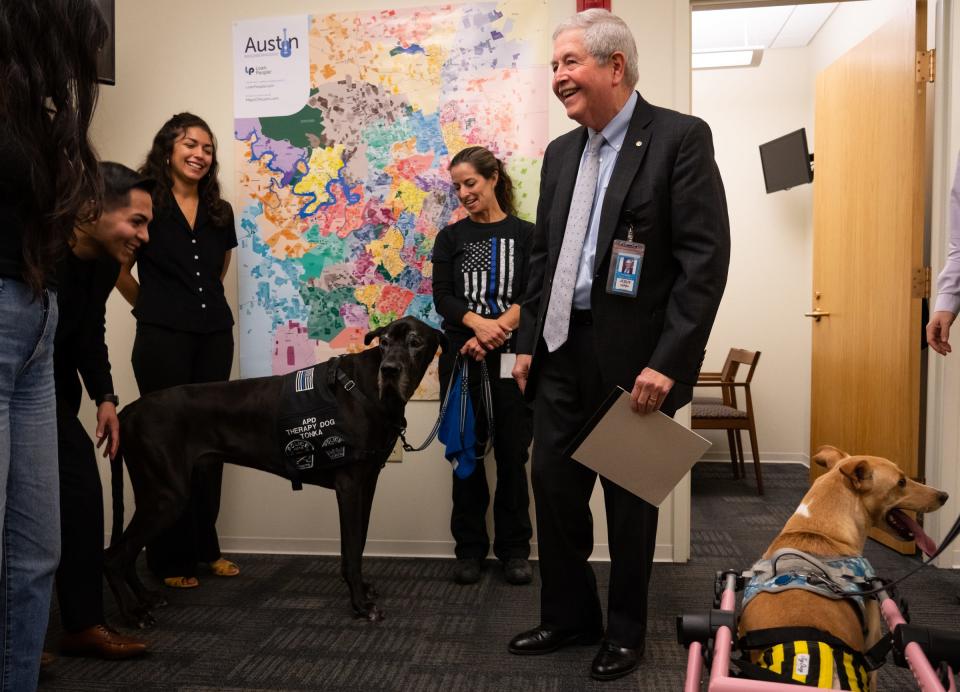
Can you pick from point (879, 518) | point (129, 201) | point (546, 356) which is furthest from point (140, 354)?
point (879, 518)

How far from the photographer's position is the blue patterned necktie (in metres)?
2.04

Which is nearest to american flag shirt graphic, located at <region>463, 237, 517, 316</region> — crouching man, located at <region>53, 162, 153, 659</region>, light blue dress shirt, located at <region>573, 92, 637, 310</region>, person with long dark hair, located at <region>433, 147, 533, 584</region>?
person with long dark hair, located at <region>433, 147, 533, 584</region>

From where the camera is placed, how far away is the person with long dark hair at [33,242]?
1.05 meters

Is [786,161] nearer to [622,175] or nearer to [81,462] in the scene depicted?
[622,175]

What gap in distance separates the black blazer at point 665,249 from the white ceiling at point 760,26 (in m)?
3.45

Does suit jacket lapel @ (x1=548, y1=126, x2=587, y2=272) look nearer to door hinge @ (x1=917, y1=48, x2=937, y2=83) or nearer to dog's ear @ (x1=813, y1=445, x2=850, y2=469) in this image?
dog's ear @ (x1=813, y1=445, x2=850, y2=469)

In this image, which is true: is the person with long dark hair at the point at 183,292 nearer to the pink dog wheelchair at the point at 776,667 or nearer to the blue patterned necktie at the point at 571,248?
the blue patterned necktie at the point at 571,248

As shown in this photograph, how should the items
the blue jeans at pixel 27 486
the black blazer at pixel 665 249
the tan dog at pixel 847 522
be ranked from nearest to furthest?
the blue jeans at pixel 27 486, the tan dog at pixel 847 522, the black blazer at pixel 665 249

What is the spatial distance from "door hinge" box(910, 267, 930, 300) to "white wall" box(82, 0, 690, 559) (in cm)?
140

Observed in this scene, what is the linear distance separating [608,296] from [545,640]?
1.01 meters

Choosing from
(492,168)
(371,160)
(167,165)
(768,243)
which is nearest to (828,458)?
(492,168)

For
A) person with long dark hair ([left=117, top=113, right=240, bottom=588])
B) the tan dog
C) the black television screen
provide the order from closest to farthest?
the tan dog < person with long dark hair ([left=117, top=113, right=240, bottom=588]) < the black television screen

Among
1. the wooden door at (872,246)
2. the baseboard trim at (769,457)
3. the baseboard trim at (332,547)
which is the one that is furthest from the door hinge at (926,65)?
the baseboard trim at (769,457)

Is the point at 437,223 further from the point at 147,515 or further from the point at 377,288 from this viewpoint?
the point at 147,515
